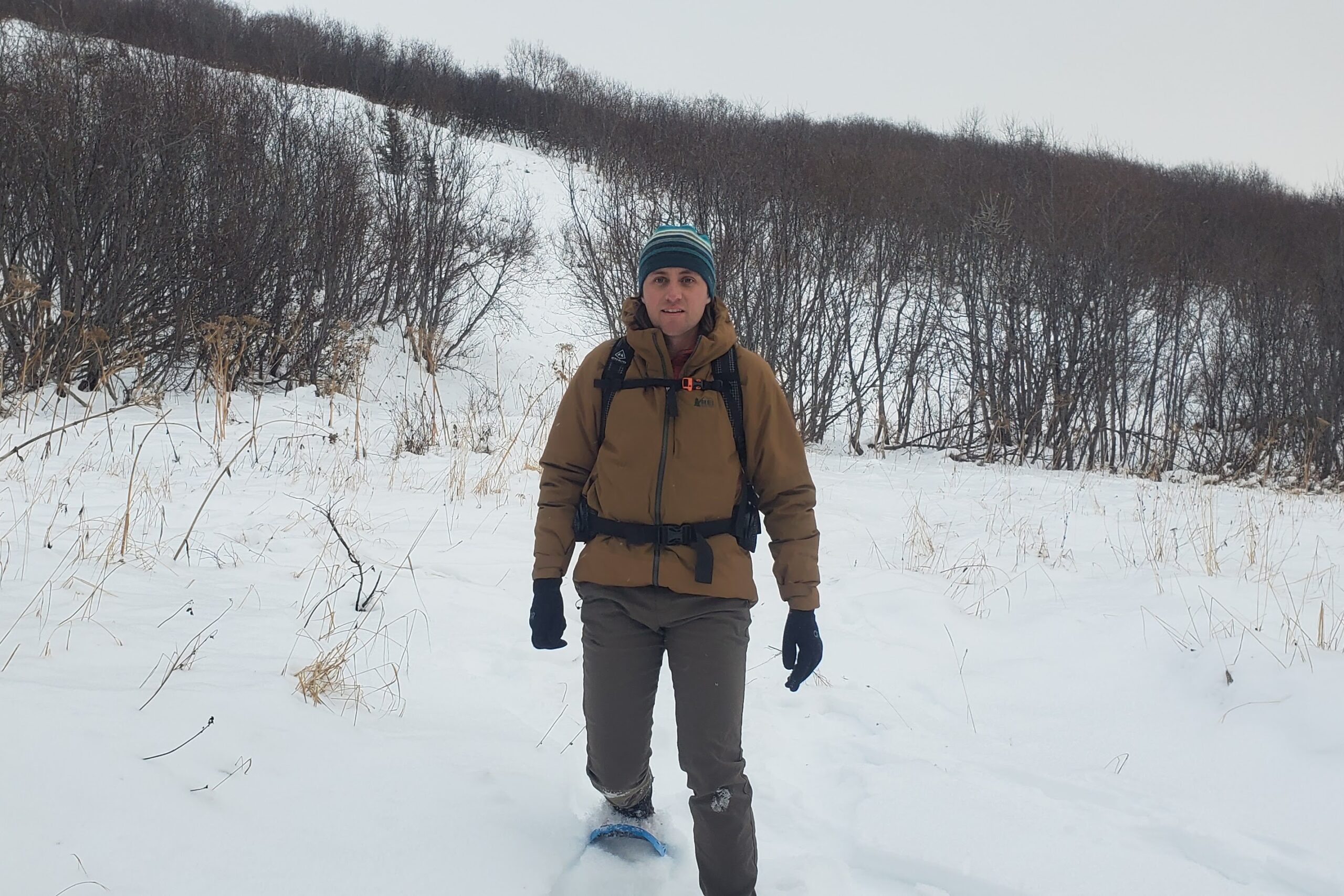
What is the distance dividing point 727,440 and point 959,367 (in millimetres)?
15162

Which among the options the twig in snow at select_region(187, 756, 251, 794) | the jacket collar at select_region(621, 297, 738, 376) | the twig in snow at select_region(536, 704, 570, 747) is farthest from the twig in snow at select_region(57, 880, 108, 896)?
the jacket collar at select_region(621, 297, 738, 376)

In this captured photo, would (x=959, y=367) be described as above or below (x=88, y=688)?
above

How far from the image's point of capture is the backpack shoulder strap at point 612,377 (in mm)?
1939

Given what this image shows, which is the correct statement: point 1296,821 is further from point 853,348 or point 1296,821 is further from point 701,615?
point 853,348

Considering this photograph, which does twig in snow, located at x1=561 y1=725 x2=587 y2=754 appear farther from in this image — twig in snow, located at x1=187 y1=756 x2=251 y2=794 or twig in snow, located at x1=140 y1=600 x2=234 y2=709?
twig in snow, located at x1=140 y1=600 x2=234 y2=709

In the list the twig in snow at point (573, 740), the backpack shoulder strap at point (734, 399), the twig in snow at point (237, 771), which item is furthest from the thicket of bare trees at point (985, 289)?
the twig in snow at point (237, 771)

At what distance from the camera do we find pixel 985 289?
50.1ft

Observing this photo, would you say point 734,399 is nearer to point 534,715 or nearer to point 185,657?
point 534,715

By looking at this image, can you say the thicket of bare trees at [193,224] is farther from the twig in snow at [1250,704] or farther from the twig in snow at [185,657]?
the twig in snow at [1250,704]

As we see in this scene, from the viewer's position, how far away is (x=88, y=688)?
86.5 inches

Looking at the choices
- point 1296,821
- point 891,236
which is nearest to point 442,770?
point 1296,821

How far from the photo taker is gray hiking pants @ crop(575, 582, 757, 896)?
1.81 metres

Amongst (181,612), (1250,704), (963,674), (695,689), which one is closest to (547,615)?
(695,689)

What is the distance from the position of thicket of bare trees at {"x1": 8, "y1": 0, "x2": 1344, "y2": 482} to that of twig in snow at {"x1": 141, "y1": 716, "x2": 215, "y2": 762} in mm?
11500
